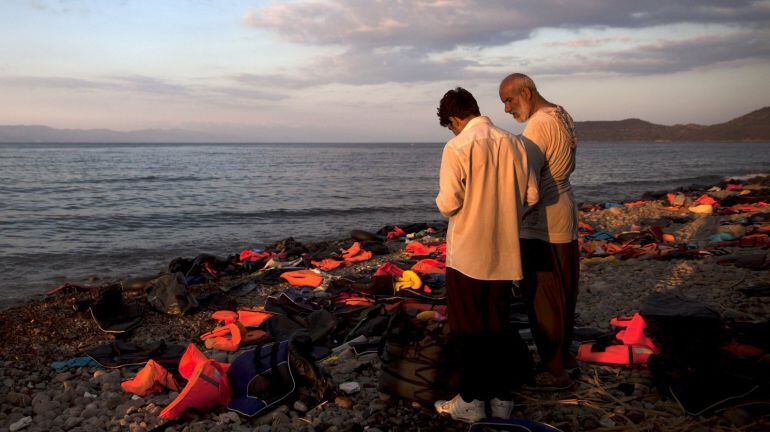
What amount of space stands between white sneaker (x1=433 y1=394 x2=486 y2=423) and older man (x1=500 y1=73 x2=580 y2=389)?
778 millimetres

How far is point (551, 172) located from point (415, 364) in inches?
67.8

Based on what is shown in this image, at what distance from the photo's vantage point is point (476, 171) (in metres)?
Result: 3.06

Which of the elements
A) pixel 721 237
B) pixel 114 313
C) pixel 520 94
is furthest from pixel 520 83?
pixel 721 237

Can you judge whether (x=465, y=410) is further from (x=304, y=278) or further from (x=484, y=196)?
(x=304, y=278)

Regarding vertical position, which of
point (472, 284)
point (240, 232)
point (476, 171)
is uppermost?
point (476, 171)

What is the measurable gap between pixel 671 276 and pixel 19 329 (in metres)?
9.39

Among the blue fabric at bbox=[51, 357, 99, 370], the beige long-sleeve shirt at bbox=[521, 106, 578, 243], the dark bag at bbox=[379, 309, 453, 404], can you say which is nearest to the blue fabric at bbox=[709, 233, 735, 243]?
the beige long-sleeve shirt at bbox=[521, 106, 578, 243]

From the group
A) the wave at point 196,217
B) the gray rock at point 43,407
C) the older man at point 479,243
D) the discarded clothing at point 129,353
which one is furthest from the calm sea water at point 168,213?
the older man at point 479,243

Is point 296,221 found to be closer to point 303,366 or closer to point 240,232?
point 240,232

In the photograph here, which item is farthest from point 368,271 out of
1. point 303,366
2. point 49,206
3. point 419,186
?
point 419,186

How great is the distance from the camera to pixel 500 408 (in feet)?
11.0

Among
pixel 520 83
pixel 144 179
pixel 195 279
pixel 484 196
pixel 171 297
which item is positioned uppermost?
pixel 520 83

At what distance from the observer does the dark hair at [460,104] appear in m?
3.20

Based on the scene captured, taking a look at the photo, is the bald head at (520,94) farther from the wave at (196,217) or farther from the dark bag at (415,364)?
the wave at (196,217)
